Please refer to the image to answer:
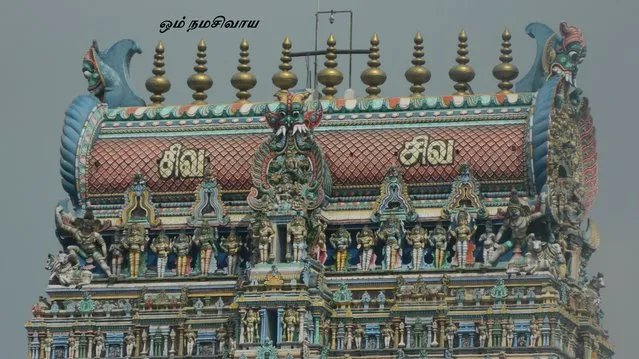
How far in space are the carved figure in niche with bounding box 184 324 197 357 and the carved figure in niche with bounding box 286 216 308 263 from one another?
3.08m

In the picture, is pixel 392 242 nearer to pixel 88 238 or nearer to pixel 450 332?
pixel 450 332

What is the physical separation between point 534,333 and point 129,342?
30.5ft

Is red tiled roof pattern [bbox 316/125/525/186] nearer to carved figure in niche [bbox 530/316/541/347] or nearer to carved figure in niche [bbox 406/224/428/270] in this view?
carved figure in niche [bbox 406/224/428/270]

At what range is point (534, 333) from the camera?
7456 centimetres

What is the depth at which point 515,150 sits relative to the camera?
250 ft

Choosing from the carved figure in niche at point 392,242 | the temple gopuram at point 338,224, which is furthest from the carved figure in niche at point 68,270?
the carved figure in niche at point 392,242

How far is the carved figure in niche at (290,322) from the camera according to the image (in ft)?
245

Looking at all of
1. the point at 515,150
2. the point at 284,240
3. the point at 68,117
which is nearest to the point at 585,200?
the point at 515,150

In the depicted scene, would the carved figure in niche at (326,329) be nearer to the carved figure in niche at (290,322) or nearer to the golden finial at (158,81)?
the carved figure in niche at (290,322)

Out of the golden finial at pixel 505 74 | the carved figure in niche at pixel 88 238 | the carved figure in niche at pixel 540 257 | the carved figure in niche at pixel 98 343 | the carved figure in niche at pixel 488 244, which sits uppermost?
the golden finial at pixel 505 74

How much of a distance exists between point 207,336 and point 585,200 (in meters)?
9.18

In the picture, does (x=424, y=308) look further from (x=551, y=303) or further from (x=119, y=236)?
(x=119, y=236)

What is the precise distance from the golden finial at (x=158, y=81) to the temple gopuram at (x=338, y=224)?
3.21 feet

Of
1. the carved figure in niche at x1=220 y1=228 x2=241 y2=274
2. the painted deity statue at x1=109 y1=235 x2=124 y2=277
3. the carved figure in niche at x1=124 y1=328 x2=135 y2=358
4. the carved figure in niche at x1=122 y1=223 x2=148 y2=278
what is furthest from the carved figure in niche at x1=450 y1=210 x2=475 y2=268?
the painted deity statue at x1=109 y1=235 x2=124 y2=277
